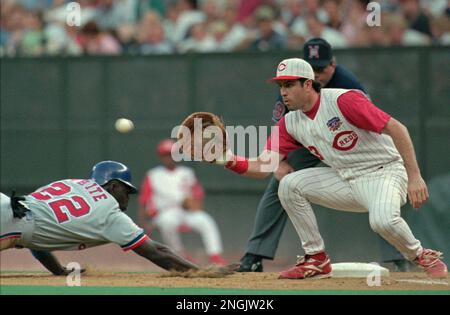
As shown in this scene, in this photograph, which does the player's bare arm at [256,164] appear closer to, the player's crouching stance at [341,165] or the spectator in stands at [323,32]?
the player's crouching stance at [341,165]

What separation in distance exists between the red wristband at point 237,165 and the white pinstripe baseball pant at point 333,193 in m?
0.31

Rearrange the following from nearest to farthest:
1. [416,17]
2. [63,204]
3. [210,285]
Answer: [210,285], [63,204], [416,17]

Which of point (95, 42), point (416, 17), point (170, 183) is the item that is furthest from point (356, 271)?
point (95, 42)

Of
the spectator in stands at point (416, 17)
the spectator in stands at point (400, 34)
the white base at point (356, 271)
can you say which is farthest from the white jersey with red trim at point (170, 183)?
the white base at point (356, 271)

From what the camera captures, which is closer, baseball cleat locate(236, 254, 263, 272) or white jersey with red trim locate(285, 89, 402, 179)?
white jersey with red trim locate(285, 89, 402, 179)

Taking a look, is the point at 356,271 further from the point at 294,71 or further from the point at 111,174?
the point at 111,174

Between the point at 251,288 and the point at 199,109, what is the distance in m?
5.54

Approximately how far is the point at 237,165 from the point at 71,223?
1.29m

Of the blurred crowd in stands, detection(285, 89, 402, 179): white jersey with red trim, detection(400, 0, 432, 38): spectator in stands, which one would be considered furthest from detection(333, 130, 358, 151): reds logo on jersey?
detection(400, 0, 432, 38): spectator in stands

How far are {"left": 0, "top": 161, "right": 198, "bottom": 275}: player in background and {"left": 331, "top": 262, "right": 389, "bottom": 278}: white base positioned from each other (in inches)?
57.1

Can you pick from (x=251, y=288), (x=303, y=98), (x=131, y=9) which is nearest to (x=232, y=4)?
(x=131, y=9)

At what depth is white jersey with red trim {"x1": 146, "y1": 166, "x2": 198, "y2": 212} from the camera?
11.8m

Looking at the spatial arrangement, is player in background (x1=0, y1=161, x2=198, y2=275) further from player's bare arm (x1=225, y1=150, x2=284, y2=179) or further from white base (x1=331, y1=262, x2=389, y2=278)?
white base (x1=331, y1=262, x2=389, y2=278)

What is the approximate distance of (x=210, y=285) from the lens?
21.2ft
